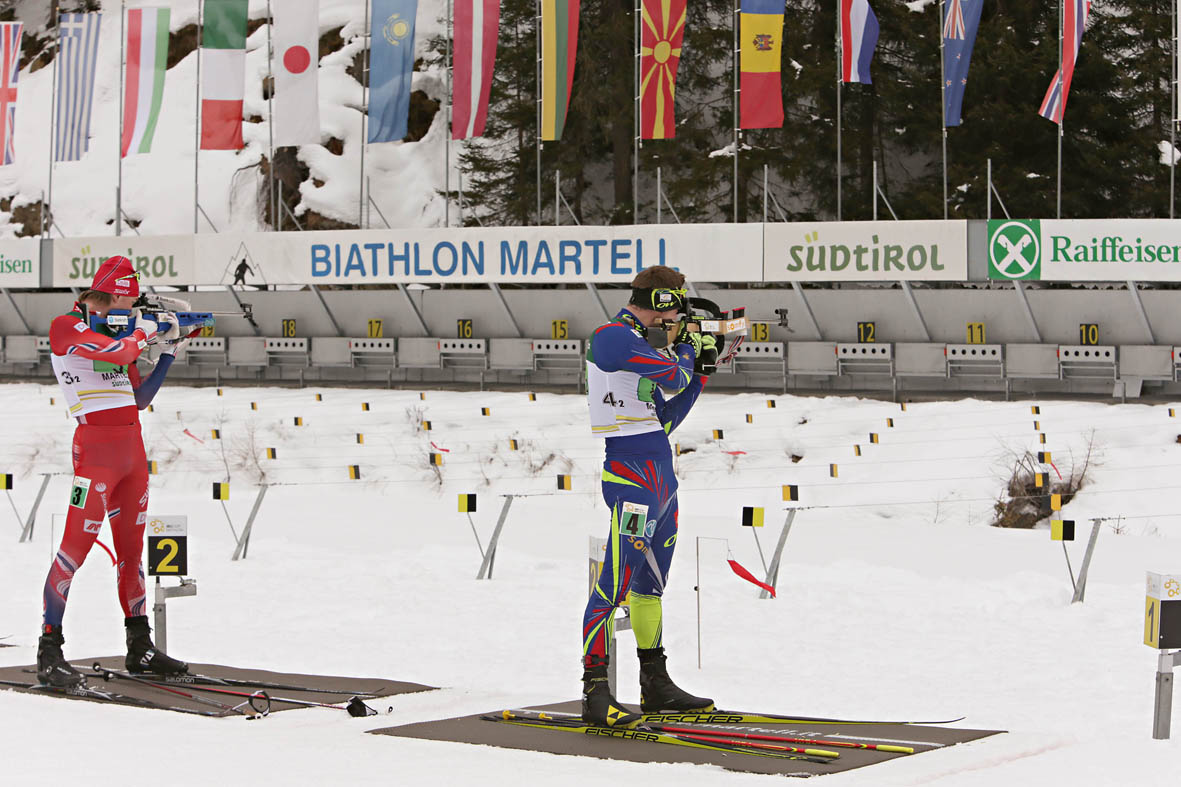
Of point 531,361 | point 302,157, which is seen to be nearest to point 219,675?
point 531,361

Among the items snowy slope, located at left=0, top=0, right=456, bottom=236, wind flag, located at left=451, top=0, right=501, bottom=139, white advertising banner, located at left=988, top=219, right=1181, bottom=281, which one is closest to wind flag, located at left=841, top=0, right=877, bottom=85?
white advertising banner, located at left=988, top=219, right=1181, bottom=281

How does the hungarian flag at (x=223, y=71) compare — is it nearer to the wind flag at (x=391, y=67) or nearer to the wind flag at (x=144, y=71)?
the wind flag at (x=144, y=71)

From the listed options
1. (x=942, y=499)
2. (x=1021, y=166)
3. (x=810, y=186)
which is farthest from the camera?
(x=810, y=186)

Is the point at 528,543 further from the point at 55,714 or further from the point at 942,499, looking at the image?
the point at 55,714

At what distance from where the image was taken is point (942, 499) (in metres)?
14.6

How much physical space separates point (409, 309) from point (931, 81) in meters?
13.8

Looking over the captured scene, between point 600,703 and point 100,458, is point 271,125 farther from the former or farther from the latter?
point 600,703

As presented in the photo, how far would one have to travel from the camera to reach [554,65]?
24.5 metres

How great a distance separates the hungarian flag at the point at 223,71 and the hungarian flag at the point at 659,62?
25.6 feet

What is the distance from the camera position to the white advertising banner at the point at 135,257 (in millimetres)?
27031

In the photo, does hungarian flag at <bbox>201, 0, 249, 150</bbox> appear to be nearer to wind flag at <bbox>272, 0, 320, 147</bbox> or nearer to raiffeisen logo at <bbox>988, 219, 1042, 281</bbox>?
wind flag at <bbox>272, 0, 320, 147</bbox>

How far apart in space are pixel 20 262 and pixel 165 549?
76.2 feet

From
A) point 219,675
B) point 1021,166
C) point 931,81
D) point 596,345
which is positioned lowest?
point 219,675

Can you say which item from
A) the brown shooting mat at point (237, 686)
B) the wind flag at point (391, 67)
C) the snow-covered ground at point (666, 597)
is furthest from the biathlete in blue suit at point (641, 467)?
the wind flag at point (391, 67)
